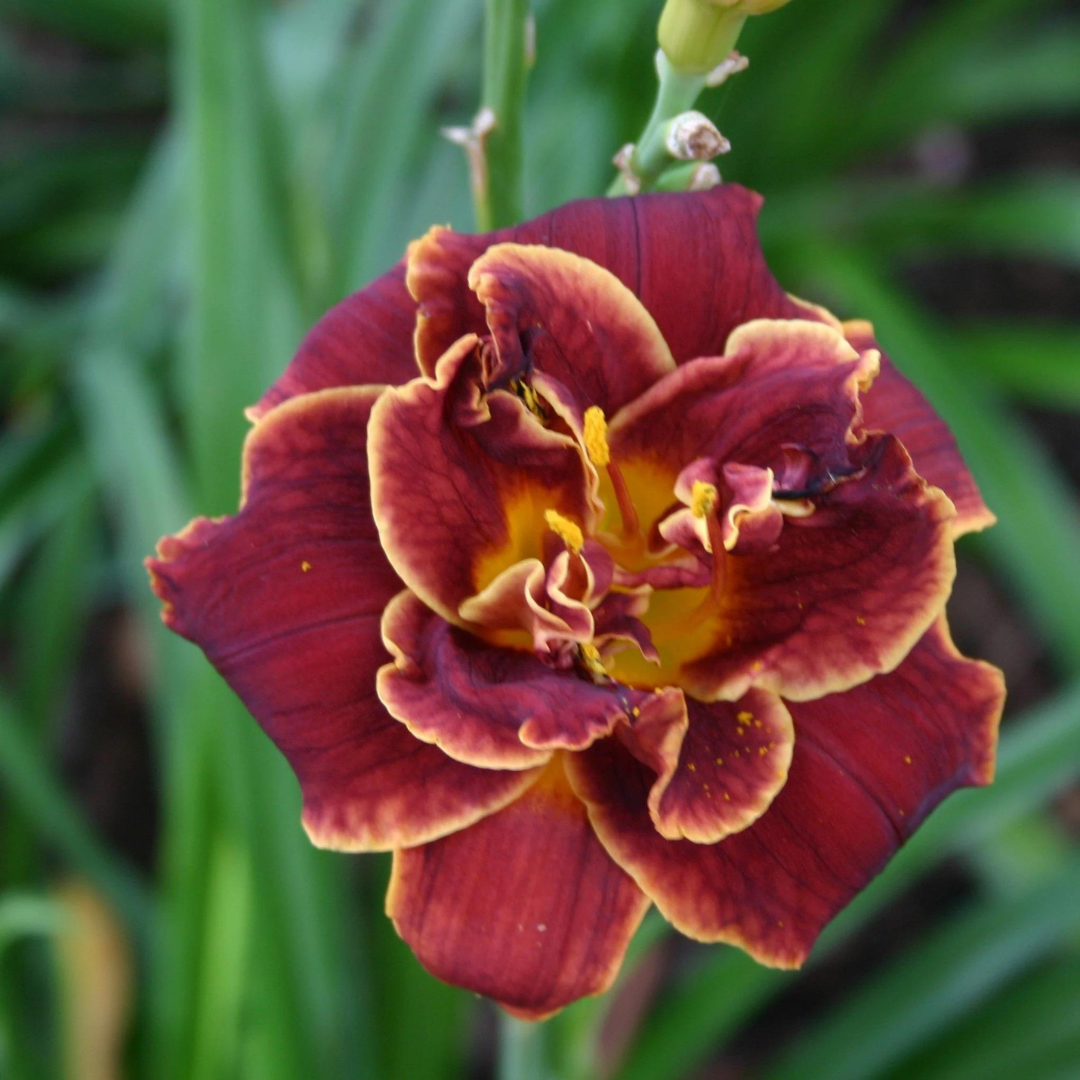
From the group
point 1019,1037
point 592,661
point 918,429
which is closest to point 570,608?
point 592,661

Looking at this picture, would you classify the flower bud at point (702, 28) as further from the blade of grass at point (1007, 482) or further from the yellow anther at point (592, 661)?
the blade of grass at point (1007, 482)

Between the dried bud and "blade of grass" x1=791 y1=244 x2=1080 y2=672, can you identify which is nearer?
the dried bud

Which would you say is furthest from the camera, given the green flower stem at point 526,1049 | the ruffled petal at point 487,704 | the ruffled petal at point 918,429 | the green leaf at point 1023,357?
the green leaf at point 1023,357

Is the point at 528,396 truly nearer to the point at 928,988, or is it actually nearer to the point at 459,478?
the point at 459,478

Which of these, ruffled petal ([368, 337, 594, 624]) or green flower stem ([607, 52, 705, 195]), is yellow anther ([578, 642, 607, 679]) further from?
green flower stem ([607, 52, 705, 195])

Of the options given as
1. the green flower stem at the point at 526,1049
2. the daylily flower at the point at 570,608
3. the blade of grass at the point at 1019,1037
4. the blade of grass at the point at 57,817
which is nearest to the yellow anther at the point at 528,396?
the daylily flower at the point at 570,608

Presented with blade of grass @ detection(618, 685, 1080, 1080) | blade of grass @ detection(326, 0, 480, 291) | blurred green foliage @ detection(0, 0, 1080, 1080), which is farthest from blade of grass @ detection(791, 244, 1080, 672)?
blade of grass @ detection(326, 0, 480, 291)
